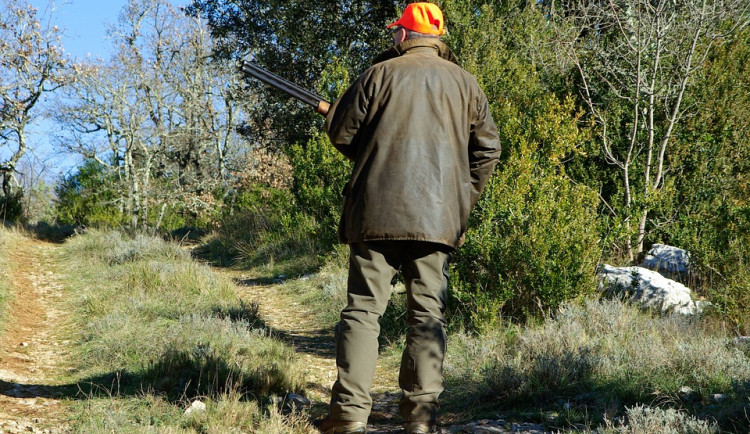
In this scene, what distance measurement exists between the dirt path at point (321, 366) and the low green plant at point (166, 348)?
27cm

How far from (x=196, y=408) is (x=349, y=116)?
1948 millimetres

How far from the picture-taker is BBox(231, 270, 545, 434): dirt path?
3.65m

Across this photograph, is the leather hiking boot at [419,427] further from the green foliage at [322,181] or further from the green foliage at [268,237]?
the green foliage at [268,237]

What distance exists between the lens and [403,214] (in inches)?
126

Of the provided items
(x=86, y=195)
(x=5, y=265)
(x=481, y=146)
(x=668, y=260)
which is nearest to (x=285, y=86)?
(x=481, y=146)

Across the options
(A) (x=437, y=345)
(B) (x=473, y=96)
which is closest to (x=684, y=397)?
(A) (x=437, y=345)

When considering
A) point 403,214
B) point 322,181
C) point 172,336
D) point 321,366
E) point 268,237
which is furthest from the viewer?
point 268,237

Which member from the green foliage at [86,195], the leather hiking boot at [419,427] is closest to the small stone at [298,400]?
the leather hiking boot at [419,427]

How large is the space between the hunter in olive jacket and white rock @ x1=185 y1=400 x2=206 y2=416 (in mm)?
1363

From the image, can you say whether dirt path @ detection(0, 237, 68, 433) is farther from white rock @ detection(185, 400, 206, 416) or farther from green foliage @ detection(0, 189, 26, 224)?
green foliage @ detection(0, 189, 26, 224)

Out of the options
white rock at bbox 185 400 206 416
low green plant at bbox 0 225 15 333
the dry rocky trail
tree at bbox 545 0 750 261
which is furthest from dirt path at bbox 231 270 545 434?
tree at bbox 545 0 750 261

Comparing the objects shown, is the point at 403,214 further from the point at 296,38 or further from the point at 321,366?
the point at 296,38

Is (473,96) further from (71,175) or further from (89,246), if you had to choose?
(71,175)

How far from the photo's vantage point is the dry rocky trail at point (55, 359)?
12.3 feet
